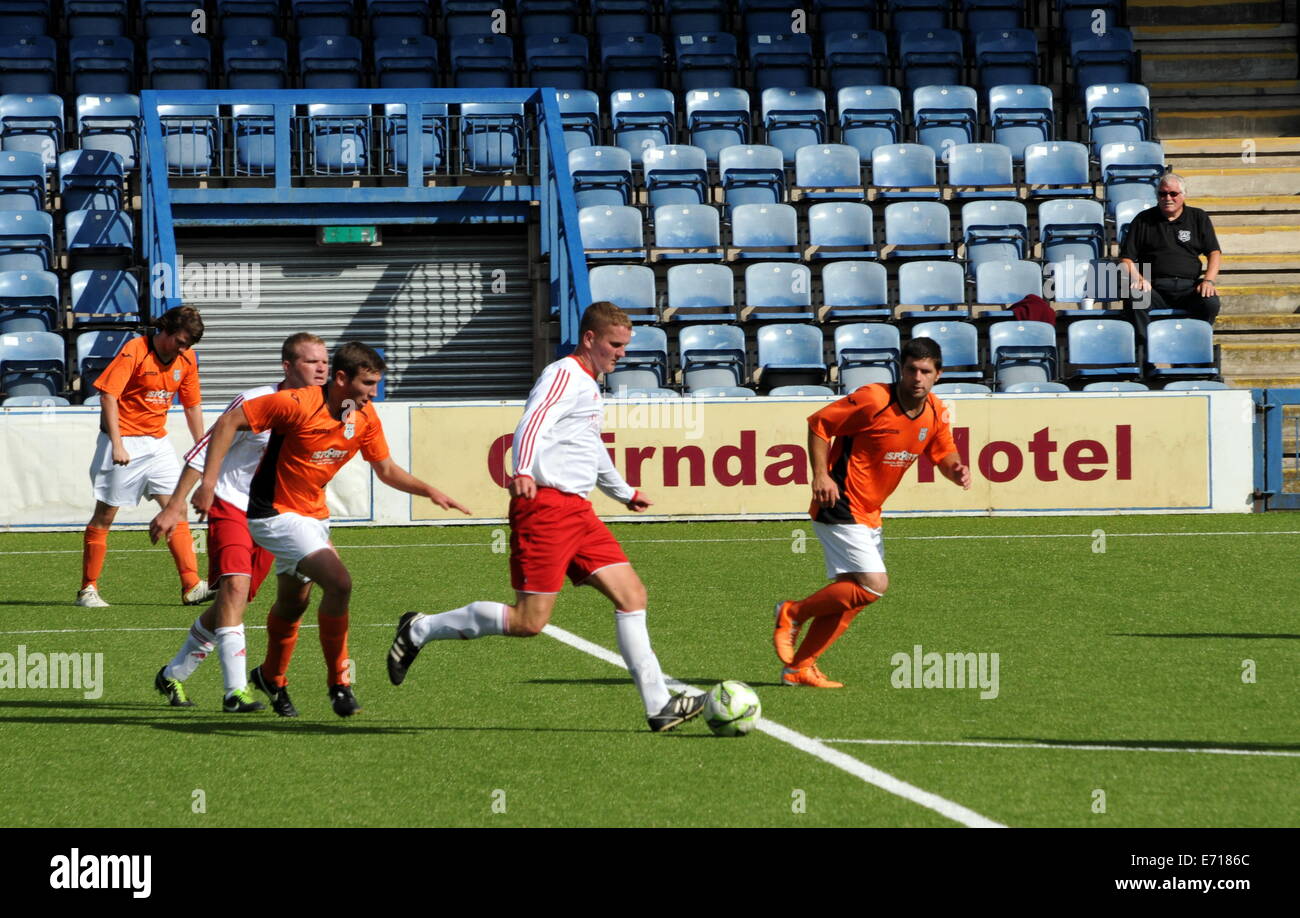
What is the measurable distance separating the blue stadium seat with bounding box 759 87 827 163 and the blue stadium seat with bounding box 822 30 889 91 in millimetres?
922

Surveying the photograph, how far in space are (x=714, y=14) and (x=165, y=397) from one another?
1410 cm

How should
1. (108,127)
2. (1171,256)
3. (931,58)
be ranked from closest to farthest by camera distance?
1. (1171,256)
2. (108,127)
3. (931,58)

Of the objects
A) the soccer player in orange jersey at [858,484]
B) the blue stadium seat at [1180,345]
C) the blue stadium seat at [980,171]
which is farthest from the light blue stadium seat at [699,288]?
the soccer player in orange jersey at [858,484]

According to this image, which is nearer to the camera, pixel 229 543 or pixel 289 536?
pixel 289 536

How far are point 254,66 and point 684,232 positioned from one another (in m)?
6.13

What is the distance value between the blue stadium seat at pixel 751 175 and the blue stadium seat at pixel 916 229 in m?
1.36

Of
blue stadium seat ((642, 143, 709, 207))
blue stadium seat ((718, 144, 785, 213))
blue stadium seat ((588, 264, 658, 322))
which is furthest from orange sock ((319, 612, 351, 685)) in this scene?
blue stadium seat ((642, 143, 709, 207))

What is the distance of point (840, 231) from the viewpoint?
21281 mm

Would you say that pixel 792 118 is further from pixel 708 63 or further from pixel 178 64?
pixel 178 64

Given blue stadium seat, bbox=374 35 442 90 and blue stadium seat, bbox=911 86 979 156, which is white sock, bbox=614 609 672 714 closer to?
blue stadium seat, bbox=911 86 979 156

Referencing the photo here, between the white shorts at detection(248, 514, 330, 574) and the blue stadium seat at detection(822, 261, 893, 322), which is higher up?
the blue stadium seat at detection(822, 261, 893, 322)

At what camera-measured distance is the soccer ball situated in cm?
743

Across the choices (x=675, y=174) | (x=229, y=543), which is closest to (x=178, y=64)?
(x=675, y=174)

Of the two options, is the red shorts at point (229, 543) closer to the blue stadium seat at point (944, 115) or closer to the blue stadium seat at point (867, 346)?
the blue stadium seat at point (867, 346)
